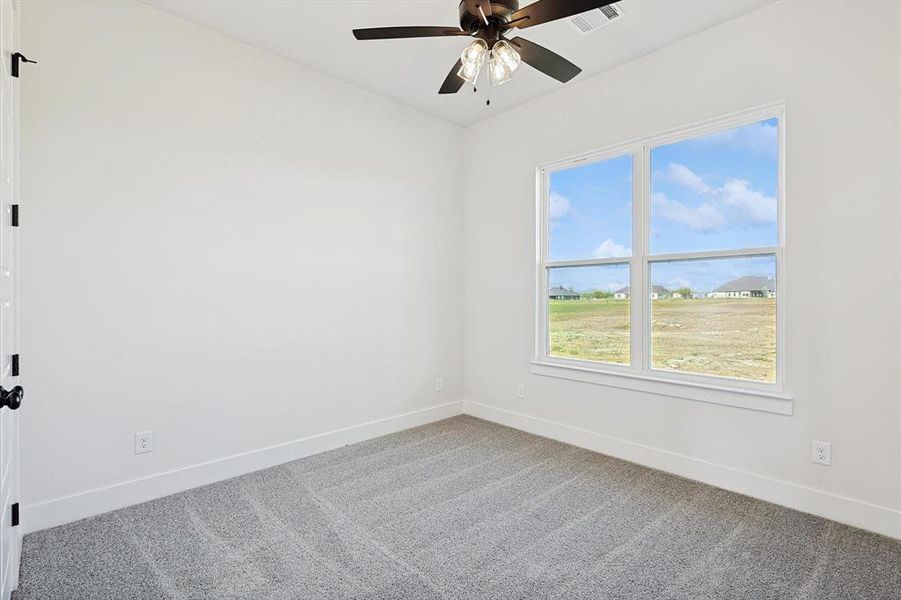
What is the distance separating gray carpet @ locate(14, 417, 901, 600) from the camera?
1934mm

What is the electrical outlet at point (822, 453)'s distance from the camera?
2.51 metres

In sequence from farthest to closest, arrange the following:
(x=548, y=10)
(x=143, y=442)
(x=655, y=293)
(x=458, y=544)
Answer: (x=655, y=293) → (x=143, y=442) → (x=458, y=544) → (x=548, y=10)

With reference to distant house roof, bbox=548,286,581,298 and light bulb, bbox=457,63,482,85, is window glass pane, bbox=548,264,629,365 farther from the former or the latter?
light bulb, bbox=457,63,482,85

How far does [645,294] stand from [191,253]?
310 cm

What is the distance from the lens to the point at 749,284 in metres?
2.89

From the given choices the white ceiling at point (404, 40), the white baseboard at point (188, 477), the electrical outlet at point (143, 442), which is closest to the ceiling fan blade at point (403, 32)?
the white ceiling at point (404, 40)

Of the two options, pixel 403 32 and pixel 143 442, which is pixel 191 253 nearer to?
pixel 143 442

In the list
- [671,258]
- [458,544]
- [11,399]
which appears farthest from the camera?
[671,258]

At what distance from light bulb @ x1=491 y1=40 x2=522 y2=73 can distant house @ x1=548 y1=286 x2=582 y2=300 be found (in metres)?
2.15

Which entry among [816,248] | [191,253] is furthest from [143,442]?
[816,248]

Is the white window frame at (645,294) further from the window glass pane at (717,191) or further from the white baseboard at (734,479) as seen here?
the white baseboard at (734,479)

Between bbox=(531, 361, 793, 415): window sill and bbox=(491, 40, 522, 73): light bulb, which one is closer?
bbox=(491, 40, 522, 73): light bulb

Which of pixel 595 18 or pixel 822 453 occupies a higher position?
pixel 595 18

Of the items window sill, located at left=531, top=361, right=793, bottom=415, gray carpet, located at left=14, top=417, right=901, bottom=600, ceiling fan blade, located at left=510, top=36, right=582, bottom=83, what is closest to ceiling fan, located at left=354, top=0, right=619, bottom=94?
ceiling fan blade, located at left=510, top=36, right=582, bottom=83
